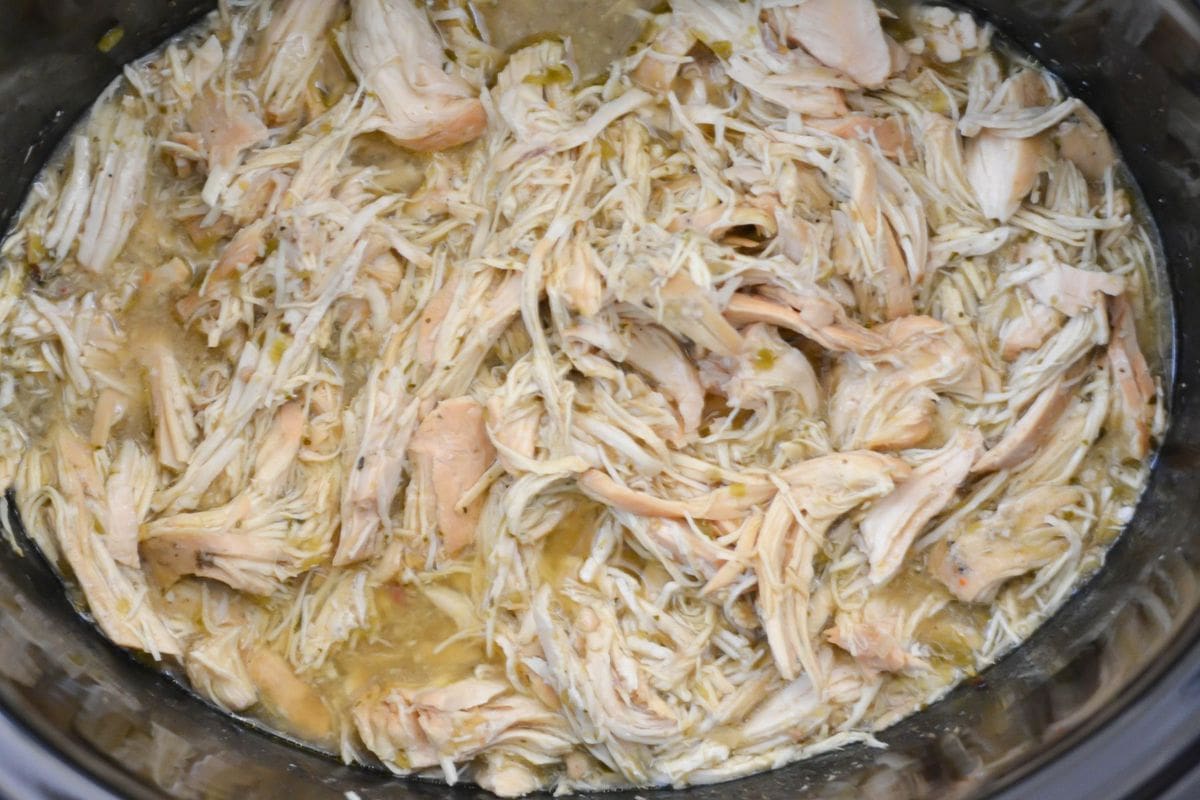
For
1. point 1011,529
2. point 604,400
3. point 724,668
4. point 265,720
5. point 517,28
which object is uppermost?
point 517,28

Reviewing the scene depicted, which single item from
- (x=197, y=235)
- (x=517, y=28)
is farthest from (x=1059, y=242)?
(x=197, y=235)

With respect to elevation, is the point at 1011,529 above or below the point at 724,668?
above

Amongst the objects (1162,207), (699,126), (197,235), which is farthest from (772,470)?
(197,235)

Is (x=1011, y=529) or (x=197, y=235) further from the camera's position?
(x=197, y=235)

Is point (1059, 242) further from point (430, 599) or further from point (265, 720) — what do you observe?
point (265, 720)

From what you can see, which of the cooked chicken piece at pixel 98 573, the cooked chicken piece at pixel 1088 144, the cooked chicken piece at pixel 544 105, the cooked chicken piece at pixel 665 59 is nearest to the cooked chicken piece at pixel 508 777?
the cooked chicken piece at pixel 98 573

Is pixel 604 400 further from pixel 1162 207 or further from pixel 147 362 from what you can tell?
pixel 1162 207
